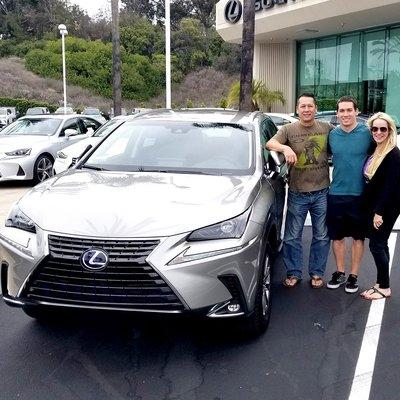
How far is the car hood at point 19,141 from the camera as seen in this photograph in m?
10.5

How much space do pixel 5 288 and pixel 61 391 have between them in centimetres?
81

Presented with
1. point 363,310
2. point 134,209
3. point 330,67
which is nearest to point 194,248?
point 134,209

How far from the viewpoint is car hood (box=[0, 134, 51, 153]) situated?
10.5 metres

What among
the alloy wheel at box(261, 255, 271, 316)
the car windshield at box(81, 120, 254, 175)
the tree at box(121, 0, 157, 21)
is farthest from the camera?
the tree at box(121, 0, 157, 21)

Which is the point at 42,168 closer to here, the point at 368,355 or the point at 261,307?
the point at 261,307

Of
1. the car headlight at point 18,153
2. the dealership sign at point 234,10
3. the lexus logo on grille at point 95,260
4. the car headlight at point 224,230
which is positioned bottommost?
the car headlight at point 18,153

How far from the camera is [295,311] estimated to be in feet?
14.4

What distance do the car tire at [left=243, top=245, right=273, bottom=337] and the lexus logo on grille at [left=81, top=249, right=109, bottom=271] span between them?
993mm

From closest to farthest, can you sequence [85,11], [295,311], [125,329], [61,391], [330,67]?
[61,391], [125,329], [295,311], [330,67], [85,11]

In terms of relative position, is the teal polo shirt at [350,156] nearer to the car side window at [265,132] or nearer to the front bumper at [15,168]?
the car side window at [265,132]

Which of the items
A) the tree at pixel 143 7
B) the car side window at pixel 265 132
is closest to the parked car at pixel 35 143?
the car side window at pixel 265 132

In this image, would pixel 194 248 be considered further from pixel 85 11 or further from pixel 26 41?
pixel 85 11

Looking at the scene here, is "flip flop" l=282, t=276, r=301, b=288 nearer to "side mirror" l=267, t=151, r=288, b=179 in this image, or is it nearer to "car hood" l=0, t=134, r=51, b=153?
"side mirror" l=267, t=151, r=288, b=179

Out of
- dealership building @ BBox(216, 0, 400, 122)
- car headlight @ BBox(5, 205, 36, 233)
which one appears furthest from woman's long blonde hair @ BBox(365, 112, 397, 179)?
dealership building @ BBox(216, 0, 400, 122)
